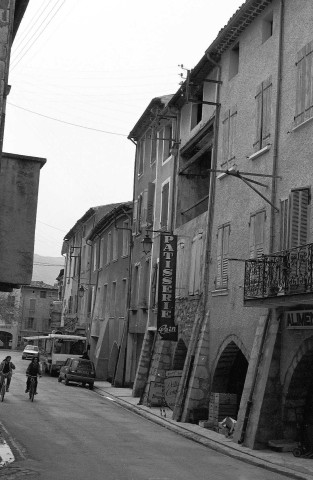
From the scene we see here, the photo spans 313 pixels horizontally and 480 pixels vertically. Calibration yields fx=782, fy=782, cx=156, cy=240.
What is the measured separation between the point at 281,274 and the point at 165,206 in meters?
15.9

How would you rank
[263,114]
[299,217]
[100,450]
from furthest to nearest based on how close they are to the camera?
[263,114], [299,217], [100,450]

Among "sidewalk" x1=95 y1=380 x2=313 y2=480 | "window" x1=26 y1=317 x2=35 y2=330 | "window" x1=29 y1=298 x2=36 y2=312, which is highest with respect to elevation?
"window" x1=29 y1=298 x2=36 y2=312

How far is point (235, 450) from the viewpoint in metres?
17.5

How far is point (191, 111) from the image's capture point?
1147 inches

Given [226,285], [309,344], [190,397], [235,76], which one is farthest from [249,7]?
[190,397]

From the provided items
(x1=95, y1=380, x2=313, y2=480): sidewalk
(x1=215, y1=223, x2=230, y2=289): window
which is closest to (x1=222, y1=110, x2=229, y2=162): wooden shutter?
(x1=215, y1=223, x2=230, y2=289): window

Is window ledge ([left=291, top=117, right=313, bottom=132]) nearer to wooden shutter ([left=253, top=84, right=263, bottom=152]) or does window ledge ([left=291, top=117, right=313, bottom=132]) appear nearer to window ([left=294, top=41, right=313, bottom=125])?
window ([left=294, top=41, right=313, bottom=125])

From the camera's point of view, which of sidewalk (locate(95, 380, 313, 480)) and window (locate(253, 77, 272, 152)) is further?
window (locate(253, 77, 272, 152))

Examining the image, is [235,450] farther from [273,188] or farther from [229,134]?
[229,134]

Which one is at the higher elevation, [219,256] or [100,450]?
[219,256]

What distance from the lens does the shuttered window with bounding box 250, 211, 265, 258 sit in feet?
64.7

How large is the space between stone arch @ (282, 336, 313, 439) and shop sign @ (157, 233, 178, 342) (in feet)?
29.8

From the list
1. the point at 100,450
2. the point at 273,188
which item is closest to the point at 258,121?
the point at 273,188

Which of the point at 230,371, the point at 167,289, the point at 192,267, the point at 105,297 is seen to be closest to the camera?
the point at 230,371
